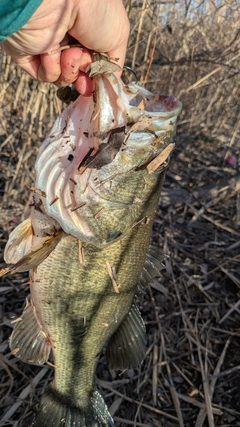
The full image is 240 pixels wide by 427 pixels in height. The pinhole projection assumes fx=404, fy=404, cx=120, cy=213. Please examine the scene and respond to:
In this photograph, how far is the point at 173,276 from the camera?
352 cm

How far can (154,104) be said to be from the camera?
1.38 metres

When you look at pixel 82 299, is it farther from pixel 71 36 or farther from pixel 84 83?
pixel 71 36

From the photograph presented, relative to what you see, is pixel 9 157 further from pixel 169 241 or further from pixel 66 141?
pixel 66 141

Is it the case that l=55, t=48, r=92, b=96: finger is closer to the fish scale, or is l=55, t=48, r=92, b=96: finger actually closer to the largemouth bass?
the largemouth bass

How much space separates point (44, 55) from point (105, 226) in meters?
0.61

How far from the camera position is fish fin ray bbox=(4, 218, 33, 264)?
1497 millimetres

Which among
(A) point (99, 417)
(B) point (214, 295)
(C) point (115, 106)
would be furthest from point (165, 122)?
(B) point (214, 295)

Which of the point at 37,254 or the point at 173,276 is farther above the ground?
the point at 37,254

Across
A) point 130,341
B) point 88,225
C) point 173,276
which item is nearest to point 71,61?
point 88,225

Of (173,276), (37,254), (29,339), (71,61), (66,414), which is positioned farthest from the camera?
(173,276)

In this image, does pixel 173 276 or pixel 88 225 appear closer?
pixel 88 225

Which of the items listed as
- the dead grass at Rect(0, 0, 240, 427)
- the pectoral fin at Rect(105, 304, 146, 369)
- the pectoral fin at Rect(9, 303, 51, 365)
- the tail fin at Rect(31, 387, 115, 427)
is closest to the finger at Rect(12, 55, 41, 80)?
the dead grass at Rect(0, 0, 240, 427)

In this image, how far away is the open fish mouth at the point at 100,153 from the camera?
1.30 m

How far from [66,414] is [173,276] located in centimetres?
192
